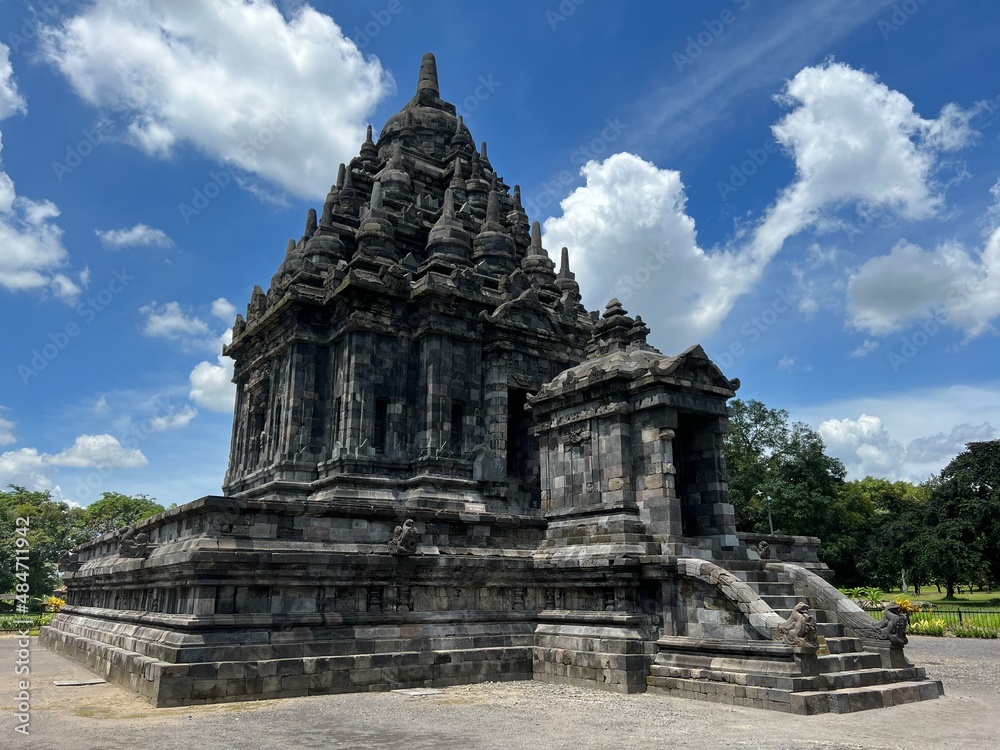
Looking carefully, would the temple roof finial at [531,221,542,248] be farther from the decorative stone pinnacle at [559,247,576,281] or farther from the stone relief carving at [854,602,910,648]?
the stone relief carving at [854,602,910,648]

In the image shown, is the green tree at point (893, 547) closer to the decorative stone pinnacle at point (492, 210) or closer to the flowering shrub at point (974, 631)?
the flowering shrub at point (974, 631)

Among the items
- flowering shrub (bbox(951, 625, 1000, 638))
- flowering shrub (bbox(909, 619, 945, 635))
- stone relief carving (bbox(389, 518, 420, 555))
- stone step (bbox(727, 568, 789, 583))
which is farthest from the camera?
flowering shrub (bbox(909, 619, 945, 635))

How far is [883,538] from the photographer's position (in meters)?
49.7

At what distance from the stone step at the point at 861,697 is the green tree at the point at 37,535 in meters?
51.1

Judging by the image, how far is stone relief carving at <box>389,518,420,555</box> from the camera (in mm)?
14524

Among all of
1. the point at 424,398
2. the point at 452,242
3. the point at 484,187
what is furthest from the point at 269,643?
the point at 484,187

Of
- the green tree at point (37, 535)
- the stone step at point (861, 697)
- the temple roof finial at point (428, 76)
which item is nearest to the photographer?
the stone step at point (861, 697)

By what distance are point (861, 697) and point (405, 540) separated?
8343 mm

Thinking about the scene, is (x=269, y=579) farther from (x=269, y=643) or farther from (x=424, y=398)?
(x=424, y=398)

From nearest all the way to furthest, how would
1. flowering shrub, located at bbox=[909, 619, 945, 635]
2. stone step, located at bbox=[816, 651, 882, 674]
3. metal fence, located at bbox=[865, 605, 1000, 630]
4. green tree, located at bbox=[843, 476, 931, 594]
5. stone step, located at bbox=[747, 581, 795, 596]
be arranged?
stone step, located at bbox=[816, 651, 882, 674], stone step, located at bbox=[747, 581, 795, 596], metal fence, located at bbox=[865, 605, 1000, 630], flowering shrub, located at bbox=[909, 619, 945, 635], green tree, located at bbox=[843, 476, 931, 594]

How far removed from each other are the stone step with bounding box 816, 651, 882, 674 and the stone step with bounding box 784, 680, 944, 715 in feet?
1.29

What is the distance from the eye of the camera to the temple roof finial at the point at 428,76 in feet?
108

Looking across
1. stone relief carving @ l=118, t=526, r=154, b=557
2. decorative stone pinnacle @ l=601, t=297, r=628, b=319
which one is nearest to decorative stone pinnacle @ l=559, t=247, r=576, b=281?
decorative stone pinnacle @ l=601, t=297, r=628, b=319

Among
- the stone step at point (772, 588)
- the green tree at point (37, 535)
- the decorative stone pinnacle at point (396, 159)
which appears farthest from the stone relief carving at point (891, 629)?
the green tree at point (37, 535)
